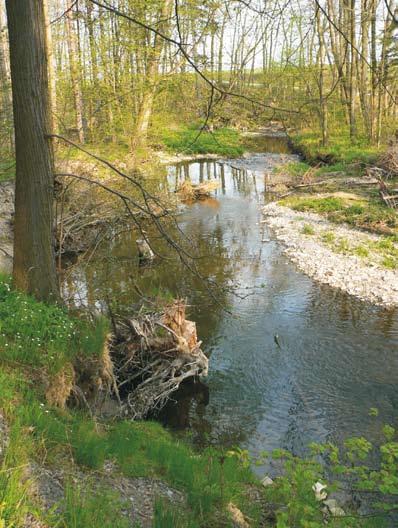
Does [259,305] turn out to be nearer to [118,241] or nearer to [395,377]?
[395,377]

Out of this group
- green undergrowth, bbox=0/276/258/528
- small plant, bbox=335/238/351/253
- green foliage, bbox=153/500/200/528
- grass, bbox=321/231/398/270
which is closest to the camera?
green undergrowth, bbox=0/276/258/528

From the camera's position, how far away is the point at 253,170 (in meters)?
26.6

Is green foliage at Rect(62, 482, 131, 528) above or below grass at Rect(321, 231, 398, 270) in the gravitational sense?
above

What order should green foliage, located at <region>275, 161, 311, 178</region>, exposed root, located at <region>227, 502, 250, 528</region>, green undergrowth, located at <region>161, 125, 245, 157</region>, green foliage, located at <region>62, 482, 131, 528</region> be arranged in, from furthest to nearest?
green undergrowth, located at <region>161, 125, 245, 157</region>, green foliage, located at <region>275, 161, 311, 178</region>, exposed root, located at <region>227, 502, 250, 528</region>, green foliage, located at <region>62, 482, 131, 528</region>

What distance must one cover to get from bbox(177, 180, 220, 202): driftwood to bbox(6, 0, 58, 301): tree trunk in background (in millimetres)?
13901

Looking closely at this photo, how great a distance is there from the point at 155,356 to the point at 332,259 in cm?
756

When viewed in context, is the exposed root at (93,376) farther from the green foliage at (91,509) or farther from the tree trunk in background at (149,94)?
the tree trunk in background at (149,94)

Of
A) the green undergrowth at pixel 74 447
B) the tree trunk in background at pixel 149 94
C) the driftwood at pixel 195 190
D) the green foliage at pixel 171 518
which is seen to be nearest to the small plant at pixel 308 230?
the driftwood at pixel 195 190

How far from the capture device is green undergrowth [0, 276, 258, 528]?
307 centimetres

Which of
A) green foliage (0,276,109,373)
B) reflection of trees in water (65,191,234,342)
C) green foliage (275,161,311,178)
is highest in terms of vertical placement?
green foliage (275,161,311,178)

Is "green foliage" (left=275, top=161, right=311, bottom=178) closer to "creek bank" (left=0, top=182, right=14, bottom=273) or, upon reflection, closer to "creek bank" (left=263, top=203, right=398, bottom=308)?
"creek bank" (left=263, top=203, right=398, bottom=308)

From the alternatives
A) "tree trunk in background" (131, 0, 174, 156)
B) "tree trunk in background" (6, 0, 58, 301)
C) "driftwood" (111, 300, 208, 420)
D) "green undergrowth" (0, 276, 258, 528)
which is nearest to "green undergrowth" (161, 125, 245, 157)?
"tree trunk in background" (131, 0, 174, 156)

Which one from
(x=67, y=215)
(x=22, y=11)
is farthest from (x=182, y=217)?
(x=22, y=11)

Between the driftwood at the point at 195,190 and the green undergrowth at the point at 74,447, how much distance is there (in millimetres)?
14502
